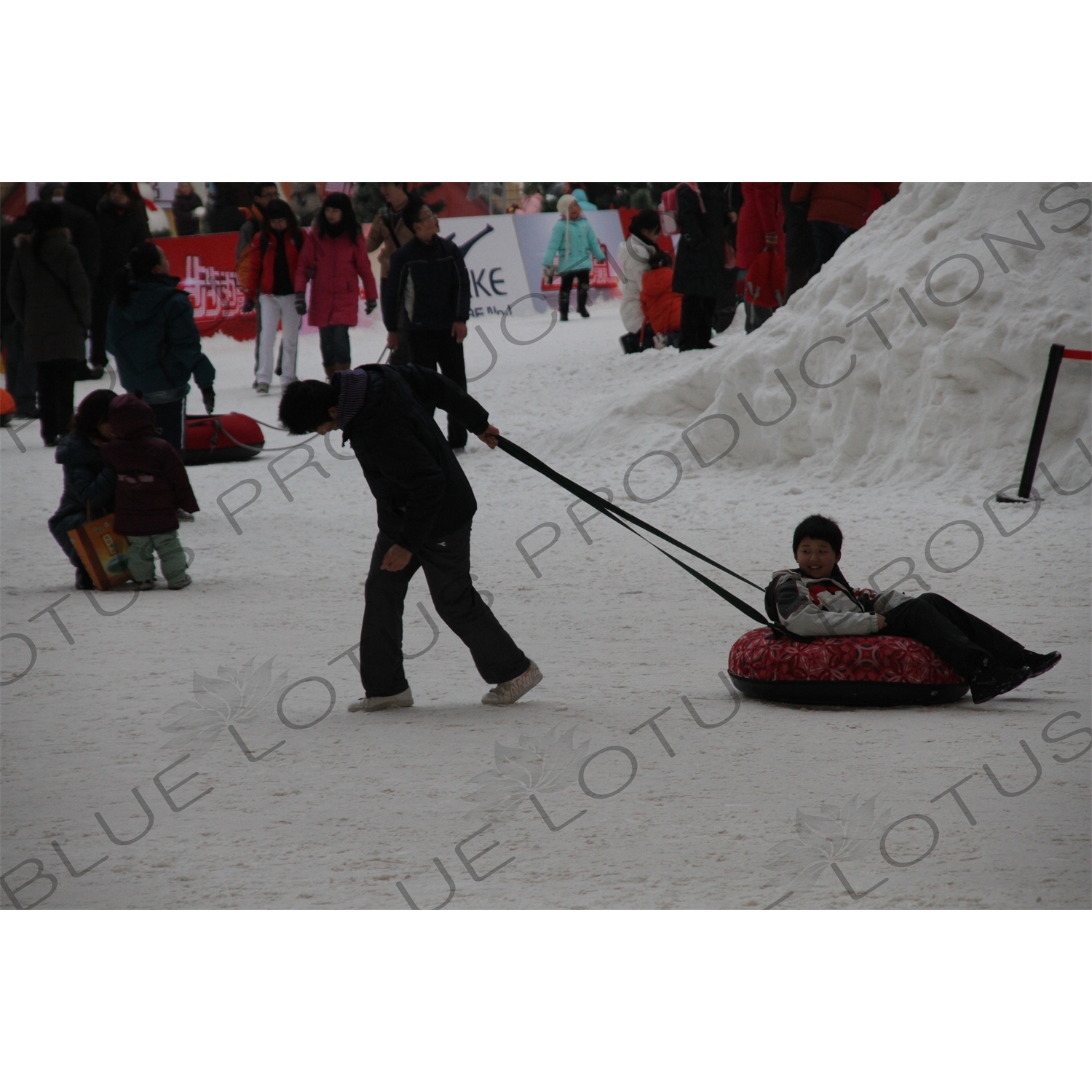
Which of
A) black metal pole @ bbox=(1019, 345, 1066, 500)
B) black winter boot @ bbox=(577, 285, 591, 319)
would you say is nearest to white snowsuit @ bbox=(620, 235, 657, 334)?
black winter boot @ bbox=(577, 285, 591, 319)

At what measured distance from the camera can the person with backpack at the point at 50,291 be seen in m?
8.03

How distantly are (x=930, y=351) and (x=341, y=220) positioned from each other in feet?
13.6

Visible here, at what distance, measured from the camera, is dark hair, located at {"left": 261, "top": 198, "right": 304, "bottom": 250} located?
355 inches

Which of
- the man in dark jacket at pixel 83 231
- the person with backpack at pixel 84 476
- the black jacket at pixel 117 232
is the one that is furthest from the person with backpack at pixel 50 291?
the person with backpack at pixel 84 476

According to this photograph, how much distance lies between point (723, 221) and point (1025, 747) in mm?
7852

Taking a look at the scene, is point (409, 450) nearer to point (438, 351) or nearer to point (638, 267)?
point (438, 351)

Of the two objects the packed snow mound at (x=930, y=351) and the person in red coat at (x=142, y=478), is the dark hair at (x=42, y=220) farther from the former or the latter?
the packed snow mound at (x=930, y=351)

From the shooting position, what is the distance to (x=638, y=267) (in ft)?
37.1

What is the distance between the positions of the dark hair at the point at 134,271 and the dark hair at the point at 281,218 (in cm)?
232

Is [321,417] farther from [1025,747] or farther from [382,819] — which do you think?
[1025,747]

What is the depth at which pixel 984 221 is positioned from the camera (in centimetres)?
801

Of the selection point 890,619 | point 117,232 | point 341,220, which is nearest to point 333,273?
point 341,220

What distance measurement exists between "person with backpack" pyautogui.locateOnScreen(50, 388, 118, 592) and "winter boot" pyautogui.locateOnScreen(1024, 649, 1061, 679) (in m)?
4.01

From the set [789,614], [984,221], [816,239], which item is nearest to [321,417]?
[789,614]
